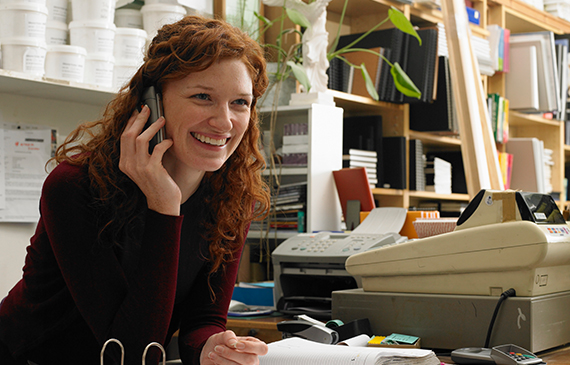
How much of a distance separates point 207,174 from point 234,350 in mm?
397

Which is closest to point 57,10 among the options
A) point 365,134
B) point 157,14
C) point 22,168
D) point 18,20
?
point 18,20

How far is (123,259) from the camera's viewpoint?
1.14 metres

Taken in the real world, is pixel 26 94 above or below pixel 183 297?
above

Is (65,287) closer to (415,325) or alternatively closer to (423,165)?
(415,325)

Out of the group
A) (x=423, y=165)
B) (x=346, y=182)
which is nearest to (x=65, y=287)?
(x=346, y=182)

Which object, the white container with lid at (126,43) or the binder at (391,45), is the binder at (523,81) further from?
the white container with lid at (126,43)

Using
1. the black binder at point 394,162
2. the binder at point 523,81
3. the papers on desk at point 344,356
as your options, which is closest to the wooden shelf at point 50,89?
the papers on desk at point 344,356

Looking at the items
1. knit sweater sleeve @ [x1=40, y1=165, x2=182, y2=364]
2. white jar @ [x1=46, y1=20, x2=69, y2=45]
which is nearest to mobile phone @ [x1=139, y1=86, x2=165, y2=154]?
knit sweater sleeve @ [x1=40, y1=165, x2=182, y2=364]

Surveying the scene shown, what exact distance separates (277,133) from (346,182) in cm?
39

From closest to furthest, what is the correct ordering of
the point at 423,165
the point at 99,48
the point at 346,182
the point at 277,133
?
the point at 99,48 < the point at 346,182 < the point at 277,133 < the point at 423,165

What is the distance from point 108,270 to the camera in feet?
3.49

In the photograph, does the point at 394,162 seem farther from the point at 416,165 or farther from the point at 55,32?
the point at 55,32

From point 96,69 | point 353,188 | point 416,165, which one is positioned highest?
point 96,69

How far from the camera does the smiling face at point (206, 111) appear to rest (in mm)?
1085
